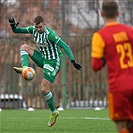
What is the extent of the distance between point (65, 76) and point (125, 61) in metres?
15.3

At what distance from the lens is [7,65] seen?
72.0 feet

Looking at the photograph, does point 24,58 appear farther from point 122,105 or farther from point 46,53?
point 122,105

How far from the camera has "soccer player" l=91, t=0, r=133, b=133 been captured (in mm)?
6527

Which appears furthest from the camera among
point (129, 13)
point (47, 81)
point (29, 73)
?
point (129, 13)

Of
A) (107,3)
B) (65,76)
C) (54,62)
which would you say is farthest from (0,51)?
(107,3)

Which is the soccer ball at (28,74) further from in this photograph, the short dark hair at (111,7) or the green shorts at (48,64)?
the short dark hair at (111,7)

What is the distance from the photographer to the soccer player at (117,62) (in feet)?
21.4

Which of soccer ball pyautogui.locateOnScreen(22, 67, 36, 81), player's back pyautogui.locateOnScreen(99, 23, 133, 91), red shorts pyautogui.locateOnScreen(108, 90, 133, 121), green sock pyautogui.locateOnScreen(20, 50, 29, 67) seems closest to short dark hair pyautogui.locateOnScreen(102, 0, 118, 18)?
player's back pyautogui.locateOnScreen(99, 23, 133, 91)

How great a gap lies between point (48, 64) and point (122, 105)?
627cm

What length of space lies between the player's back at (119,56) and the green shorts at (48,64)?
6031 millimetres

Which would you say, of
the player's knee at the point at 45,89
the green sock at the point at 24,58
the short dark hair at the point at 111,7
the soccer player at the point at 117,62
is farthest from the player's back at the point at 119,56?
the player's knee at the point at 45,89

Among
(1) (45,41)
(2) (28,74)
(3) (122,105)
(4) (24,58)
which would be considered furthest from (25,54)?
(3) (122,105)

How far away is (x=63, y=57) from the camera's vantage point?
71.8 ft

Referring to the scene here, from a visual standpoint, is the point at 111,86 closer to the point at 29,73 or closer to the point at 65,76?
the point at 29,73
